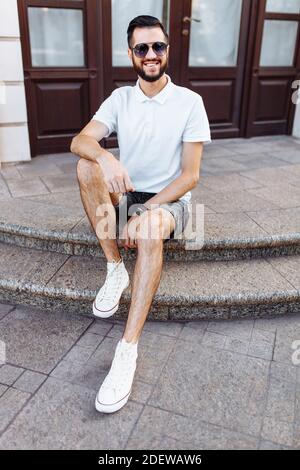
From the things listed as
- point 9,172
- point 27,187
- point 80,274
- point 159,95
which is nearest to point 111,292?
point 80,274

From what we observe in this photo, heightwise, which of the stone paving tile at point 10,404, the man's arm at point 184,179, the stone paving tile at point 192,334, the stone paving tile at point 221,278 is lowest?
the stone paving tile at point 192,334

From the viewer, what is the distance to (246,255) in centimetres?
272

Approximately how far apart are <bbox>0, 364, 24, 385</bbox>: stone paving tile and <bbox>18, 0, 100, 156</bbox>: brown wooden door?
101 inches

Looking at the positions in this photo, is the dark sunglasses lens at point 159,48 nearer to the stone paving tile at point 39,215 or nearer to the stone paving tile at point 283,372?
the stone paving tile at point 39,215

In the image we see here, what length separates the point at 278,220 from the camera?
2.92 m

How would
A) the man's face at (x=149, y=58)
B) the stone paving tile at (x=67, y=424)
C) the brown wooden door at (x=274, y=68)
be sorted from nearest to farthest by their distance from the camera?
1. the stone paving tile at (x=67, y=424)
2. the man's face at (x=149, y=58)
3. the brown wooden door at (x=274, y=68)

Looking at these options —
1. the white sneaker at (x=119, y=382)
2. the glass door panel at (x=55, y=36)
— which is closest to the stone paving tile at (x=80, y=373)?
the white sneaker at (x=119, y=382)

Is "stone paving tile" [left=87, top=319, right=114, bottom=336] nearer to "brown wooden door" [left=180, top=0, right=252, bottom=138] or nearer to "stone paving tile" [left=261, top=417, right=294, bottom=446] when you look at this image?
"stone paving tile" [left=261, top=417, right=294, bottom=446]

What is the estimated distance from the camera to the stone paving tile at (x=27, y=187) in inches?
131

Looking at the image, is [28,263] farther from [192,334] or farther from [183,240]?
[192,334]

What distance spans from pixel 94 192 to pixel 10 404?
3.32 ft

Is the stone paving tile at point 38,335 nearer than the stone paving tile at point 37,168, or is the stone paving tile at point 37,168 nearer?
the stone paving tile at point 38,335

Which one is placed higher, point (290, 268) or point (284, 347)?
point (290, 268)

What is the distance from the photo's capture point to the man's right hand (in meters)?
2.03
